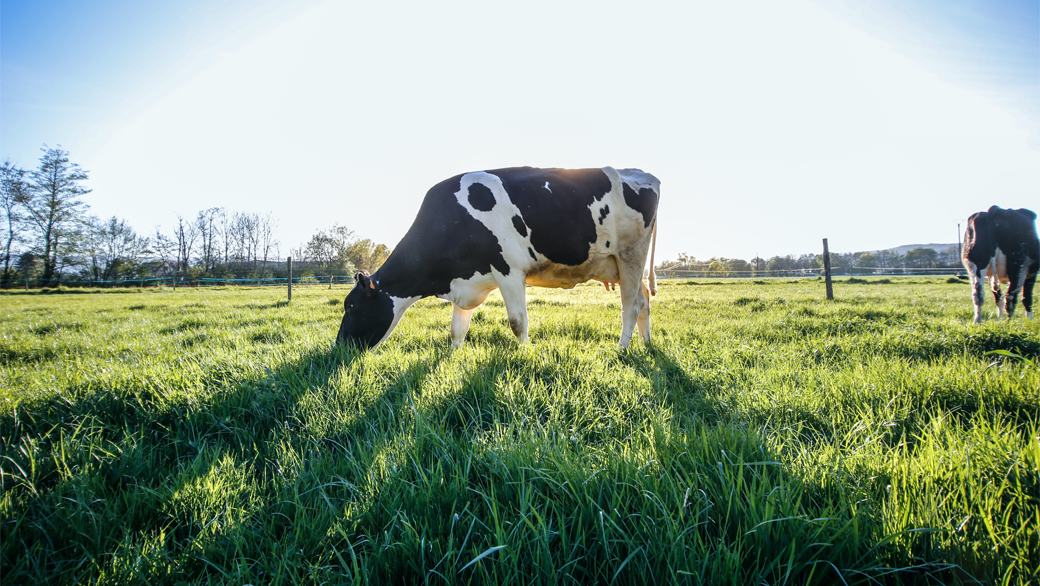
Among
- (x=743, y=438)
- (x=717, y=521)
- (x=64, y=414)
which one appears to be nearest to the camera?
(x=717, y=521)

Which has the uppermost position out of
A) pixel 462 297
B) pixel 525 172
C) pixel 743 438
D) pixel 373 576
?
pixel 525 172

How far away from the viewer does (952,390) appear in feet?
8.04

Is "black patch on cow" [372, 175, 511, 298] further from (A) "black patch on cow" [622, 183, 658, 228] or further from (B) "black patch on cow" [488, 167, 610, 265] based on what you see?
(A) "black patch on cow" [622, 183, 658, 228]

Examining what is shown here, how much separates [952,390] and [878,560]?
2311 millimetres

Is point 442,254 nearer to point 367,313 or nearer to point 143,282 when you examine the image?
point 367,313

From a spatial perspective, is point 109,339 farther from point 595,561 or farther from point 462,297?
point 595,561

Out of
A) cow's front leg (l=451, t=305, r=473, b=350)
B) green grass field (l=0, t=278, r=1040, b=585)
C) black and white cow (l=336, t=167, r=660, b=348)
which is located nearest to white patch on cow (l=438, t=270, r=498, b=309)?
black and white cow (l=336, t=167, r=660, b=348)

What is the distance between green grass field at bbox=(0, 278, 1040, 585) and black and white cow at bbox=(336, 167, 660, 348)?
157 cm

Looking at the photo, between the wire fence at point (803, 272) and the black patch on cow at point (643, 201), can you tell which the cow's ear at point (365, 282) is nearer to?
the black patch on cow at point (643, 201)

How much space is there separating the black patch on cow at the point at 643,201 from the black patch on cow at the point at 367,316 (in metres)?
3.56

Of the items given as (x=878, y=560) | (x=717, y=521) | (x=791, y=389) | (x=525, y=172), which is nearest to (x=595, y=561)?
(x=717, y=521)

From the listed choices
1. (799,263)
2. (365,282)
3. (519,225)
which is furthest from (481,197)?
(799,263)

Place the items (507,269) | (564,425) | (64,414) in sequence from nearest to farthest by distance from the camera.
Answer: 1. (564,425)
2. (64,414)
3. (507,269)

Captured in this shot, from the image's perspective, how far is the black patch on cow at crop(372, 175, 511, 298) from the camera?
4.85 metres
